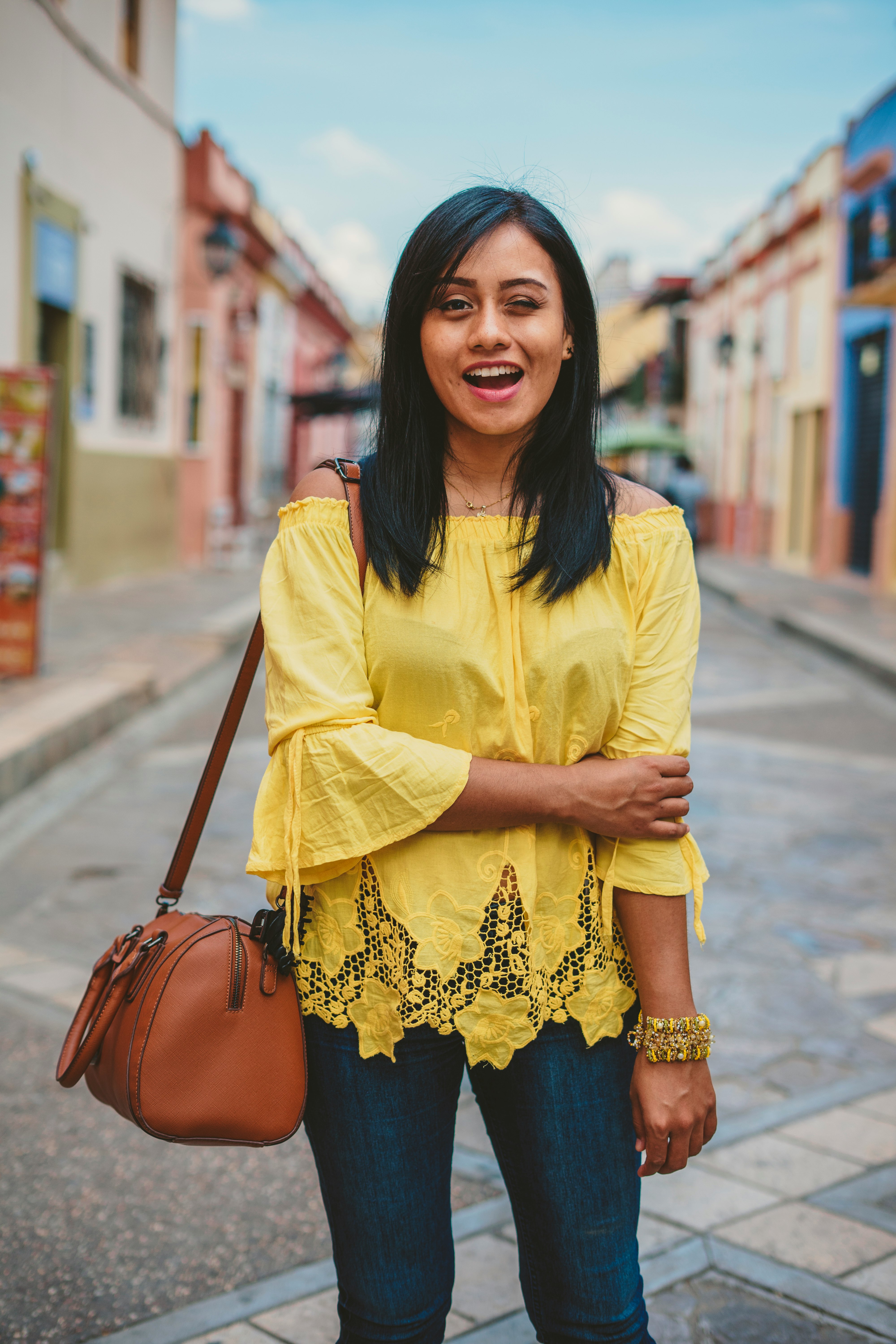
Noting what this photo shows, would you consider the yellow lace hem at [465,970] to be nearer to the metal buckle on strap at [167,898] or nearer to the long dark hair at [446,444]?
the metal buckle on strap at [167,898]

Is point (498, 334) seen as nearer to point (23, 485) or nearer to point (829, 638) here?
point (23, 485)

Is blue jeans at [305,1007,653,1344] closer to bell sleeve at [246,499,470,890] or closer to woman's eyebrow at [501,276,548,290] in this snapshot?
bell sleeve at [246,499,470,890]

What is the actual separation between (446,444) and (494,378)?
0.12 metres

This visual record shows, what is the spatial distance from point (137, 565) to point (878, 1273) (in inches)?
556

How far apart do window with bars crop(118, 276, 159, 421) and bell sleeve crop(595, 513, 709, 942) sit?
14.3 metres

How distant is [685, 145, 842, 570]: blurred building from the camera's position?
22.4m

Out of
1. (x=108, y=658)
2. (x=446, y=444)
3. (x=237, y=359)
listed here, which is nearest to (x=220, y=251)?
(x=237, y=359)

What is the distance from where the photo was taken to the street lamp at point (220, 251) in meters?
16.4

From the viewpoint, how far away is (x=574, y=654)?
1.59 metres

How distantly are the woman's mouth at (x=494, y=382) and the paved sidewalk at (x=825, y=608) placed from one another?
9466mm

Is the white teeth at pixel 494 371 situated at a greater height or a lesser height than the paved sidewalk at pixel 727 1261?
greater

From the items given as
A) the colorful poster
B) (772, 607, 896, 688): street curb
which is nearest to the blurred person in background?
(772, 607, 896, 688): street curb

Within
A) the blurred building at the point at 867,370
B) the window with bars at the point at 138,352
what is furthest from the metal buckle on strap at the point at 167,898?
the blurred building at the point at 867,370

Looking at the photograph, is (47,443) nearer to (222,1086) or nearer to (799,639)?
(222,1086)
